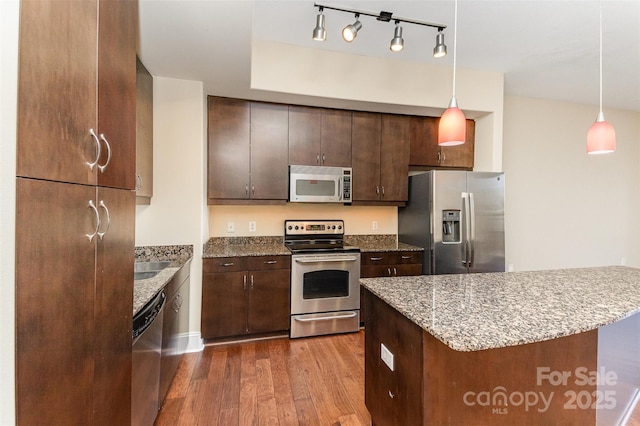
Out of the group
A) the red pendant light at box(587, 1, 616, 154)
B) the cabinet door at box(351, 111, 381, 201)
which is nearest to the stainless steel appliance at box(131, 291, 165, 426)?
the cabinet door at box(351, 111, 381, 201)

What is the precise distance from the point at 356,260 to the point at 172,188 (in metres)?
1.91

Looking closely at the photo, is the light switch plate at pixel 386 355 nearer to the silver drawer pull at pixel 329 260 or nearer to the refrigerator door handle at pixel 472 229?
the silver drawer pull at pixel 329 260

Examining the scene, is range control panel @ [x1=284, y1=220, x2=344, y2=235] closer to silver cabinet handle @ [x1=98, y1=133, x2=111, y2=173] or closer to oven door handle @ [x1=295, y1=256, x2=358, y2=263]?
oven door handle @ [x1=295, y1=256, x2=358, y2=263]

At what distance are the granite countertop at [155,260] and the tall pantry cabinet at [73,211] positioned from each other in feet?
1.00

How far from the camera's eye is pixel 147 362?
4.74 feet

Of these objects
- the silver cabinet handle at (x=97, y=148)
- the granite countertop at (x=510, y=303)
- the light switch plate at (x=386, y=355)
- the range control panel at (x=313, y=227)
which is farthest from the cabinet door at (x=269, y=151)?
the silver cabinet handle at (x=97, y=148)

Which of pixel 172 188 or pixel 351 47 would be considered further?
pixel 351 47

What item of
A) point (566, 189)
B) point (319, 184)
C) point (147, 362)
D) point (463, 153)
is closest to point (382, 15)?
point (319, 184)

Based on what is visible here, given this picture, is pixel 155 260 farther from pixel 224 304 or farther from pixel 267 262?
pixel 267 262

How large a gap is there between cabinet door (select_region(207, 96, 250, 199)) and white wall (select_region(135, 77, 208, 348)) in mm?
237

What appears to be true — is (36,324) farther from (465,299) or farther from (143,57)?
(143,57)

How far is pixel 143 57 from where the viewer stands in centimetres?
210

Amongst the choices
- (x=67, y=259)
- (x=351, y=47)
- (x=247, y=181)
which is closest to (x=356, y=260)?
(x=247, y=181)

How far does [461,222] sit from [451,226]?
11 centimetres
